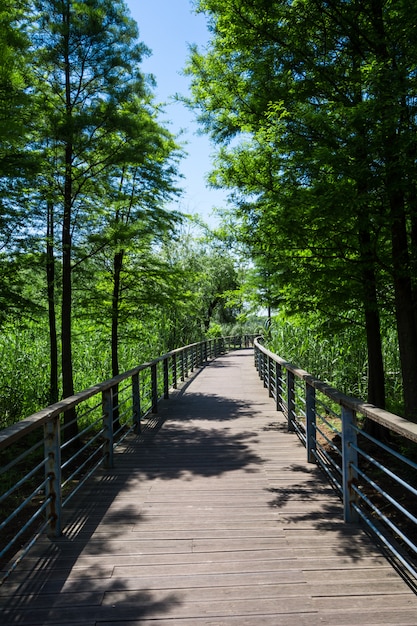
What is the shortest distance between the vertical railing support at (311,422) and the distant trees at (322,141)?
125 cm

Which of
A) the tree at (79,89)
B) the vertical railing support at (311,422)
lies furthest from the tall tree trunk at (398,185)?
the tree at (79,89)

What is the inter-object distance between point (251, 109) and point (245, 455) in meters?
4.69

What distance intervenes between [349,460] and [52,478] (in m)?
2.36

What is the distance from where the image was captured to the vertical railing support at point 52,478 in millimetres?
3689

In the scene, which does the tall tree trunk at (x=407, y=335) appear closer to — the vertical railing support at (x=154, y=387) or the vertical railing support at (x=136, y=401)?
the vertical railing support at (x=136, y=401)

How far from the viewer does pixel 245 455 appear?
6.10 metres

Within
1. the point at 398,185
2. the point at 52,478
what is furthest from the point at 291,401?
the point at 52,478

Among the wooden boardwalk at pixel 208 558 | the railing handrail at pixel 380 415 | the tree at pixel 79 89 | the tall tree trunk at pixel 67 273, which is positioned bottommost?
the wooden boardwalk at pixel 208 558

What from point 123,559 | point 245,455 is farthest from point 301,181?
point 123,559

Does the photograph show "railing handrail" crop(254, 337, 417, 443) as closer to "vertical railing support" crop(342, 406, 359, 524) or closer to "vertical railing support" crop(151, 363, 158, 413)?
"vertical railing support" crop(342, 406, 359, 524)

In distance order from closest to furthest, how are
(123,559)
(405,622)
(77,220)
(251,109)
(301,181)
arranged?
(405,622) < (123,559) < (301,181) < (251,109) < (77,220)

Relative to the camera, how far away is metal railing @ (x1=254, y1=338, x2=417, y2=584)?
10.0ft

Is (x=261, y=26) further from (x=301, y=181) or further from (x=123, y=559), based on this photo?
(x=123, y=559)

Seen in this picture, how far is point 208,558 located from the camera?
10.8 feet
